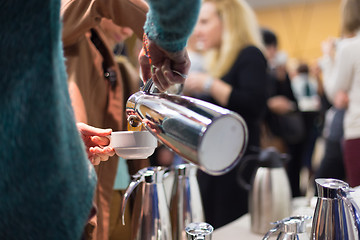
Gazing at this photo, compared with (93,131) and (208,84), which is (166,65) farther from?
(208,84)

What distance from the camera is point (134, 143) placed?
1.44ft

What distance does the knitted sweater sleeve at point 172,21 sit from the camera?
13.6 inches

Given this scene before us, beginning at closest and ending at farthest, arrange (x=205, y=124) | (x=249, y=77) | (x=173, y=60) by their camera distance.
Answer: (x=205, y=124), (x=173, y=60), (x=249, y=77)

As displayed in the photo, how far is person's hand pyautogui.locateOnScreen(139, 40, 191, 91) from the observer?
0.40 metres

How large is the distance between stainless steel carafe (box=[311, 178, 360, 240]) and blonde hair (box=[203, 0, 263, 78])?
0.92 m

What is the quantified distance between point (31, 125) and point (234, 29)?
1.20 metres

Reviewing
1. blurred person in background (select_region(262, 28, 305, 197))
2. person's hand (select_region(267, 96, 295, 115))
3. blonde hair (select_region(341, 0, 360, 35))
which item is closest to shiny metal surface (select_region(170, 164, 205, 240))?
blonde hair (select_region(341, 0, 360, 35))

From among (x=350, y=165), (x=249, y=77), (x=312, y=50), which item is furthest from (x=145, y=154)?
(x=312, y=50)

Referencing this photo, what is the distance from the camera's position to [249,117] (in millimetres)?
1413

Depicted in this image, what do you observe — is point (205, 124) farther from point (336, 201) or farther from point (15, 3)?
point (336, 201)

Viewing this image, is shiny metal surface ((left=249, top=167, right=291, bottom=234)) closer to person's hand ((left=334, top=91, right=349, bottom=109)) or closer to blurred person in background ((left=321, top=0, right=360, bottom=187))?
blurred person in background ((left=321, top=0, right=360, bottom=187))

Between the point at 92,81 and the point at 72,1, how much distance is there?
0.14m

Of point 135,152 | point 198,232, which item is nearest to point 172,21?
point 135,152

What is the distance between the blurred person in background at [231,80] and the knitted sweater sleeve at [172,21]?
0.99 metres
